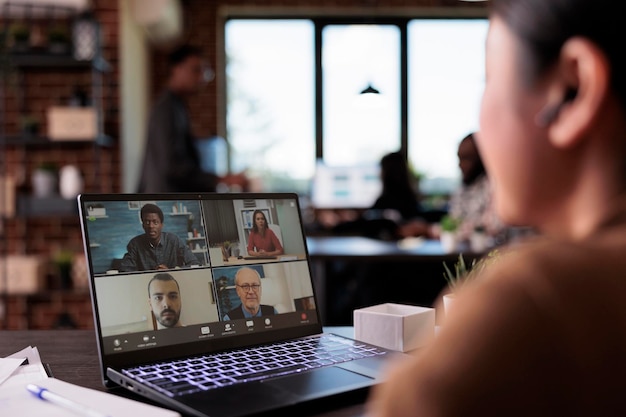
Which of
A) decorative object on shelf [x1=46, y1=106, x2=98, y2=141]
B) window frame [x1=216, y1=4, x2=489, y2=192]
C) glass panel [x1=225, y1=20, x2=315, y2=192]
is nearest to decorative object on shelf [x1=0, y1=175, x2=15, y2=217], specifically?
decorative object on shelf [x1=46, y1=106, x2=98, y2=141]

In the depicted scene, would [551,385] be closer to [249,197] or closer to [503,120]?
[503,120]

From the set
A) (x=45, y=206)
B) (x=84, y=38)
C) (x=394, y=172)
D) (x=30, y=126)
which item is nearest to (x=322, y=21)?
(x=394, y=172)

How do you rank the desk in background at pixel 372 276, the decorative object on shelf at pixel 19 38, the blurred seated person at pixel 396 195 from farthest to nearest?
the blurred seated person at pixel 396 195 → the decorative object on shelf at pixel 19 38 → the desk in background at pixel 372 276

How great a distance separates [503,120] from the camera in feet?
1.46

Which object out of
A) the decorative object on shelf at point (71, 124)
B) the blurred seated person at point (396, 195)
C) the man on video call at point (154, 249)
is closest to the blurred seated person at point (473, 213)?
the blurred seated person at point (396, 195)

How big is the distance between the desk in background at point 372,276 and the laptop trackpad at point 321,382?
1966 mm

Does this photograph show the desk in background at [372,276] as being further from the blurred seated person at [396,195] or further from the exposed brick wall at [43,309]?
the exposed brick wall at [43,309]

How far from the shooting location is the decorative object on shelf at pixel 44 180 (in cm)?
394

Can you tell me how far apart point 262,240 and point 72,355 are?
348mm

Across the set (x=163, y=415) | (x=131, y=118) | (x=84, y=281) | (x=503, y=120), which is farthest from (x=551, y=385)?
(x=131, y=118)

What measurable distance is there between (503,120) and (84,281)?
3823 mm

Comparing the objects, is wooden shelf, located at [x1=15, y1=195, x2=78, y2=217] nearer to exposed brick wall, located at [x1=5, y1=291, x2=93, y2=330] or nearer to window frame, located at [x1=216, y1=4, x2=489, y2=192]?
exposed brick wall, located at [x1=5, y1=291, x2=93, y2=330]

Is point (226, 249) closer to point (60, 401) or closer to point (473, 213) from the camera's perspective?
point (60, 401)

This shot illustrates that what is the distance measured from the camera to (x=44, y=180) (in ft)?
12.9
